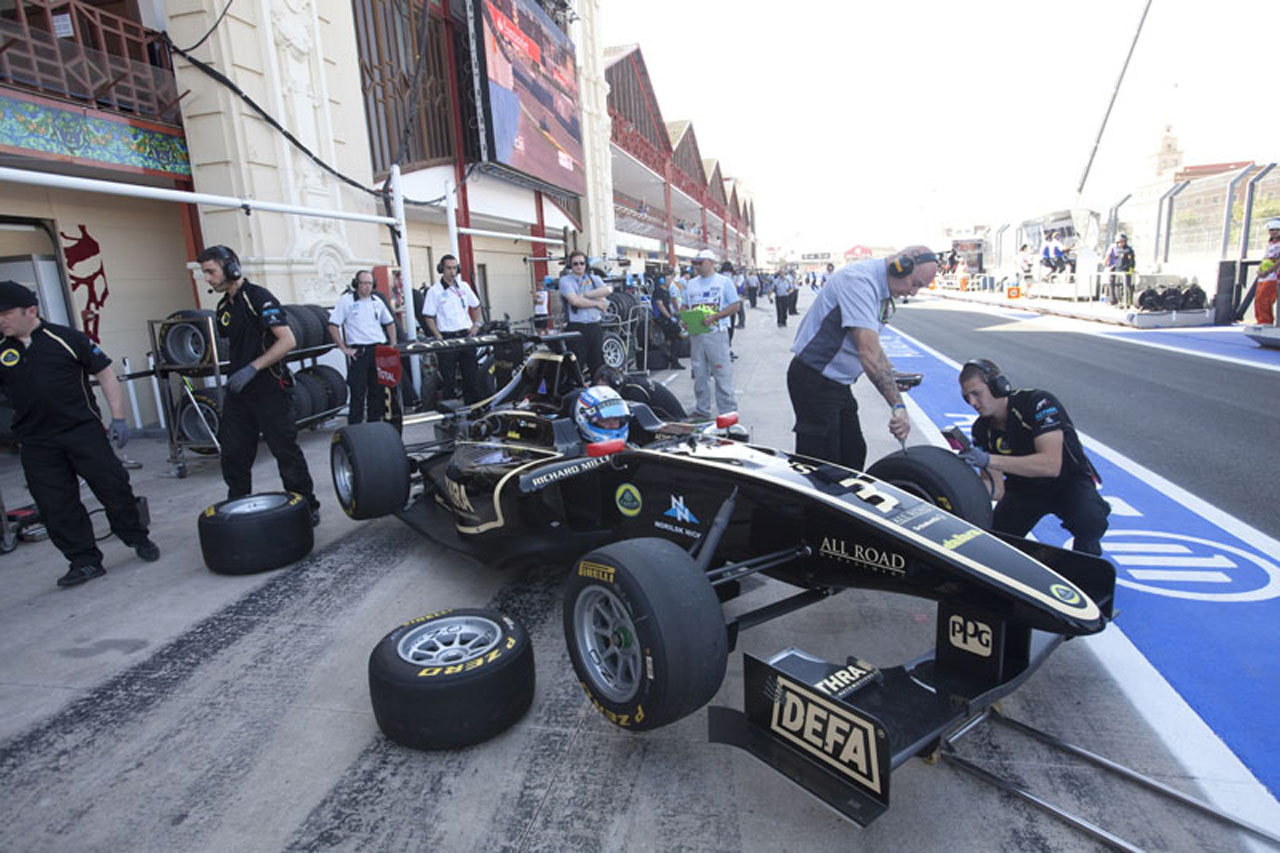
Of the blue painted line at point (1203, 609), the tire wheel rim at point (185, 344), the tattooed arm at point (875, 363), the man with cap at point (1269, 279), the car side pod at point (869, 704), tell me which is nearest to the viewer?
the car side pod at point (869, 704)

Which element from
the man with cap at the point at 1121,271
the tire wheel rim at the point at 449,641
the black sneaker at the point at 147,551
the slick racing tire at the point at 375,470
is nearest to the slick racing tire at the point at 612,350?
the slick racing tire at the point at 375,470

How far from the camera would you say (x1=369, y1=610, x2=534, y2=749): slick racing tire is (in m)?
2.49

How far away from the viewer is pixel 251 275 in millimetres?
9195

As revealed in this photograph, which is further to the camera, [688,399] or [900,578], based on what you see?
[688,399]

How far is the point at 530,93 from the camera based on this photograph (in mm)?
17297

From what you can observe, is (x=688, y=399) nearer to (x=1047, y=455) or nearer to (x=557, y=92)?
(x=1047, y=455)

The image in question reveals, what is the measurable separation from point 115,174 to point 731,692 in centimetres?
983

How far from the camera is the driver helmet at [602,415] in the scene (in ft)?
12.4

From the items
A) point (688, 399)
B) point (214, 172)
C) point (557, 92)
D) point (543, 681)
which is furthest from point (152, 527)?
point (557, 92)

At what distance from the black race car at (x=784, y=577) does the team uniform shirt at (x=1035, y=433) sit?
1.83 feet

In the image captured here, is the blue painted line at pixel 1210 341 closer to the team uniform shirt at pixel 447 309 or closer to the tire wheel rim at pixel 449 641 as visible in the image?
the team uniform shirt at pixel 447 309

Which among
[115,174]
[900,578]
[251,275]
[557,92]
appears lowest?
[900,578]

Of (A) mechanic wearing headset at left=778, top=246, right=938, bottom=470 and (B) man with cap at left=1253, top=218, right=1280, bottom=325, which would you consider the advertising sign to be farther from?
(B) man with cap at left=1253, top=218, right=1280, bottom=325

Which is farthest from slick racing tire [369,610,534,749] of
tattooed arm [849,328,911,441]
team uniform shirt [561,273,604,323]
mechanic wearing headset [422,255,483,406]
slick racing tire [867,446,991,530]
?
team uniform shirt [561,273,604,323]
